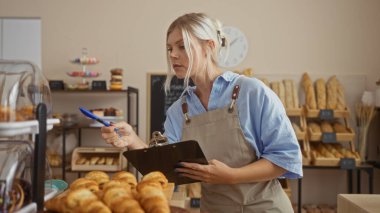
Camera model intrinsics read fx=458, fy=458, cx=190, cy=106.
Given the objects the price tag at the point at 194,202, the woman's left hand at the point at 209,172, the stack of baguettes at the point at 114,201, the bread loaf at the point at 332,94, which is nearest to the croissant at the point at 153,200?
the stack of baguettes at the point at 114,201

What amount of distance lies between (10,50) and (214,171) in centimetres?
378

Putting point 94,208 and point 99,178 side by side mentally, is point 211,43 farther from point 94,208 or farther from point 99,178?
point 94,208

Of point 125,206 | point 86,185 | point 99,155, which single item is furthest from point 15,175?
point 99,155

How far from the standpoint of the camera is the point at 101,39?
15.3 ft

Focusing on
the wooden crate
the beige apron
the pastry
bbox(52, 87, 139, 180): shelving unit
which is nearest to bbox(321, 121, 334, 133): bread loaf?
bbox(52, 87, 139, 180): shelving unit

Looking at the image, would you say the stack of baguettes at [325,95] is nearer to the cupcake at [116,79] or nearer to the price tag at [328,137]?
the price tag at [328,137]

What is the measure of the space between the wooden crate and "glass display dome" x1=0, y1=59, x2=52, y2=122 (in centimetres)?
294

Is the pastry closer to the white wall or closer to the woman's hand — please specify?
the white wall

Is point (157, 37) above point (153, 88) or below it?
above

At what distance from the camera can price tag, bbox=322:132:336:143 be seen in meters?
4.19

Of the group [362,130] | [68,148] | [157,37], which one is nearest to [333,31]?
[362,130]

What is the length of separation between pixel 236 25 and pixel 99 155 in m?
1.87

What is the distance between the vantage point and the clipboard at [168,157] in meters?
1.38

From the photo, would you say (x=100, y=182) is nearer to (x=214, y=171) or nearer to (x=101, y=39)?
(x=214, y=171)
